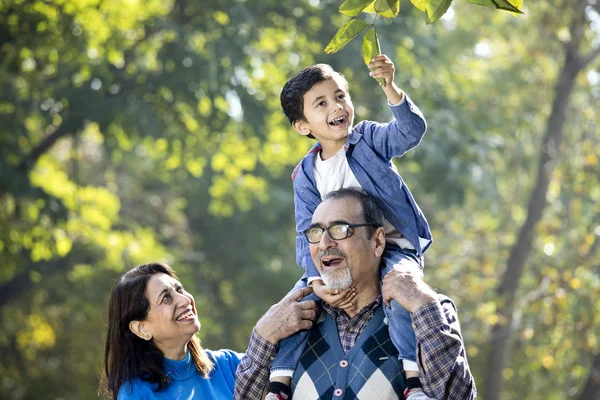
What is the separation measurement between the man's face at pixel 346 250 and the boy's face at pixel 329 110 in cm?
29

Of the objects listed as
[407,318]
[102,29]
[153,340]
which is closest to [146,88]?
[102,29]

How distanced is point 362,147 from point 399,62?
9453 mm

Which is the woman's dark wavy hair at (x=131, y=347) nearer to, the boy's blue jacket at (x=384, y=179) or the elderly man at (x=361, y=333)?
the elderly man at (x=361, y=333)

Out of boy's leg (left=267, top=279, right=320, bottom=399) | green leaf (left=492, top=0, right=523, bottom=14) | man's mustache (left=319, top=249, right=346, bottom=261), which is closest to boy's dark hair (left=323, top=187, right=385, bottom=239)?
man's mustache (left=319, top=249, right=346, bottom=261)

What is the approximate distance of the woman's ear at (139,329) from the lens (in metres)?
4.86

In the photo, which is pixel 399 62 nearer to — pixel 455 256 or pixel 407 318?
pixel 455 256

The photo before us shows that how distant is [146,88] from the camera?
1393 cm

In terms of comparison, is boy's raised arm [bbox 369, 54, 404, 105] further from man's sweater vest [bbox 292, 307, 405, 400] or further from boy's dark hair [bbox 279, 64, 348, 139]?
man's sweater vest [bbox 292, 307, 405, 400]

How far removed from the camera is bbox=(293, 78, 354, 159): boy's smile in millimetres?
4543

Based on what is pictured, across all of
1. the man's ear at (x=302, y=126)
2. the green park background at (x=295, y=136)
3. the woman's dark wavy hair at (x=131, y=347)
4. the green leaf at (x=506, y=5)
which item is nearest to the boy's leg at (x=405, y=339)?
the man's ear at (x=302, y=126)

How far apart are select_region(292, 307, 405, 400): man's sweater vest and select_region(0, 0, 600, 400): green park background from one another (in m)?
8.23

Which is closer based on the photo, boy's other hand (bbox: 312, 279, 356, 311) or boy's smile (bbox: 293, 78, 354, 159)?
boy's other hand (bbox: 312, 279, 356, 311)

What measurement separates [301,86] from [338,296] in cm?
92

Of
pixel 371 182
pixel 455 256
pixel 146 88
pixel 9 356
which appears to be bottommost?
pixel 9 356
